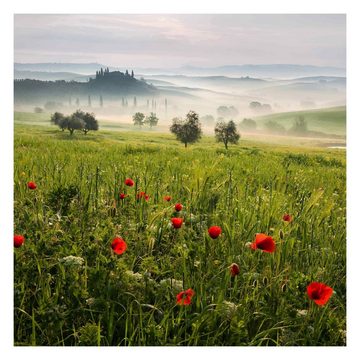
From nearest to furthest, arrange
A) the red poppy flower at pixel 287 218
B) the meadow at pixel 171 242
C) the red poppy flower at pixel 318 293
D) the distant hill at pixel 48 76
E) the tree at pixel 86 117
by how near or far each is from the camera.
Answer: the red poppy flower at pixel 318 293 → the meadow at pixel 171 242 → the red poppy flower at pixel 287 218 → the distant hill at pixel 48 76 → the tree at pixel 86 117

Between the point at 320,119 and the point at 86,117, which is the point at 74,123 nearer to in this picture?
the point at 86,117

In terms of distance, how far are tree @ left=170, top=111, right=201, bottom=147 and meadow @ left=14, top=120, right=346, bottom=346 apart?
0.34ft

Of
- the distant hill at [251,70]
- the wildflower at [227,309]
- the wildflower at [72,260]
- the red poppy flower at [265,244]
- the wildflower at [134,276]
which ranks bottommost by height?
the wildflower at [227,309]

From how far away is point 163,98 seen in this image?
3.68m

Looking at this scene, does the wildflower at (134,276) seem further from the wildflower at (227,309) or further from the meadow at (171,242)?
the wildflower at (227,309)

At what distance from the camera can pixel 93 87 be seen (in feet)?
12.0

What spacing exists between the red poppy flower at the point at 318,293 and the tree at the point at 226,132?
1514 mm

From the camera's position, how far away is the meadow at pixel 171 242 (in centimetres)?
253

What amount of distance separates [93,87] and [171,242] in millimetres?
1448

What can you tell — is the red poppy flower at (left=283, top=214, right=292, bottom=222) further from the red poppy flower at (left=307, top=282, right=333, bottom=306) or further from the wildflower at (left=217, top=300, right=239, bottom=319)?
the wildflower at (left=217, top=300, right=239, bottom=319)

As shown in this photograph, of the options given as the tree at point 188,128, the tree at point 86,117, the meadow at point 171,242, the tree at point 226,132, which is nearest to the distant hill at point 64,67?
the tree at point 86,117

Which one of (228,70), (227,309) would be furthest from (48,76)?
(227,309)

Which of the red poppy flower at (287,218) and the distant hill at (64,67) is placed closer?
the red poppy flower at (287,218)
